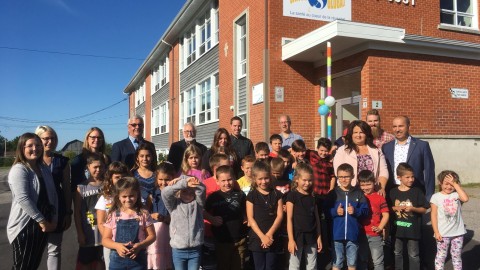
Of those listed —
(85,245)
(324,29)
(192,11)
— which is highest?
(192,11)

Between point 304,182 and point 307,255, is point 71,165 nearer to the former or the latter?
point 304,182

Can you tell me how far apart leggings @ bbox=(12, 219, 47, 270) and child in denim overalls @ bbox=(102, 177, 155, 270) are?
69 centimetres

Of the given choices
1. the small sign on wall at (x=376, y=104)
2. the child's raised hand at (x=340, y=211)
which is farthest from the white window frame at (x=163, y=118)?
the child's raised hand at (x=340, y=211)

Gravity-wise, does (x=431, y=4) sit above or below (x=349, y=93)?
above

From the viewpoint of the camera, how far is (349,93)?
12.1 metres

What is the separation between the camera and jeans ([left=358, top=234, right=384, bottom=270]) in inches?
172

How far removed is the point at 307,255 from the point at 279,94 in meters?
7.82

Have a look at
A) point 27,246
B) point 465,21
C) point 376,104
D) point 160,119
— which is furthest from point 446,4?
point 160,119

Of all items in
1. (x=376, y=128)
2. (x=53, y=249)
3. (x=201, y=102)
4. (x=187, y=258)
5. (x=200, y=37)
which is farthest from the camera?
(x=200, y=37)

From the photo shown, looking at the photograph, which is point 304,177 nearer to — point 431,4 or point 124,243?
point 124,243

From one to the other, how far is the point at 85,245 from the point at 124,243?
0.79m

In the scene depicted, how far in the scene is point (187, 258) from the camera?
382 centimetres

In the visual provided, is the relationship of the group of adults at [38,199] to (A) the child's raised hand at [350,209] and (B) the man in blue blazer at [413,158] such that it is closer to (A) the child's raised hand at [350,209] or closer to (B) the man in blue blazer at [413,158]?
(A) the child's raised hand at [350,209]

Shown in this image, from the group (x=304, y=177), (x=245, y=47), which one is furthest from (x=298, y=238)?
(x=245, y=47)
